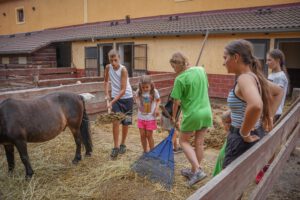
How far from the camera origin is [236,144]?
2.12 meters

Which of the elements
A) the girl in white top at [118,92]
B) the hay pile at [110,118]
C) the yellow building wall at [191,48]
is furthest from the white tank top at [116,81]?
the yellow building wall at [191,48]

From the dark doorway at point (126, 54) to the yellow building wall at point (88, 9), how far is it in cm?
250

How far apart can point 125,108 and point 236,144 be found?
2.48m

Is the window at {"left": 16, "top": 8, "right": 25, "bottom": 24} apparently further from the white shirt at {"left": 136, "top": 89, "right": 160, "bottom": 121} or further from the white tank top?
the white shirt at {"left": 136, "top": 89, "right": 160, "bottom": 121}

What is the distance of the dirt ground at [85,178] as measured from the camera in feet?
10.3

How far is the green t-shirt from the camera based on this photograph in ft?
10.1

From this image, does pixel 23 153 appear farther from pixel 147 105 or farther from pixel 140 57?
pixel 140 57

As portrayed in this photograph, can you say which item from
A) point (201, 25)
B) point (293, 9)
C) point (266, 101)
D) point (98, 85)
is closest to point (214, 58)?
point (201, 25)

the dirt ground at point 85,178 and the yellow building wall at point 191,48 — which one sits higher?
the yellow building wall at point 191,48

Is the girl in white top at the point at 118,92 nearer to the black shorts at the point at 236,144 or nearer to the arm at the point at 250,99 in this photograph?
the black shorts at the point at 236,144

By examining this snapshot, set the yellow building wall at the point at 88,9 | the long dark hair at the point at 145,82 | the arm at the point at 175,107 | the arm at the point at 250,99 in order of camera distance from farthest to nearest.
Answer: the yellow building wall at the point at 88,9
the long dark hair at the point at 145,82
the arm at the point at 175,107
the arm at the point at 250,99

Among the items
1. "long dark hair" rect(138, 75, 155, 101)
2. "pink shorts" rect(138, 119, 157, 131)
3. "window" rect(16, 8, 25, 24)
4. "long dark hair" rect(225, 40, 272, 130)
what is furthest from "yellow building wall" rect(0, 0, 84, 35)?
"long dark hair" rect(225, 40, 272, 130)

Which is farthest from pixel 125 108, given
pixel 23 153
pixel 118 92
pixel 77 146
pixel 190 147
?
pixel 23 153

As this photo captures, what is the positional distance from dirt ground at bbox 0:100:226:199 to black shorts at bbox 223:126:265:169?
3.88ft
